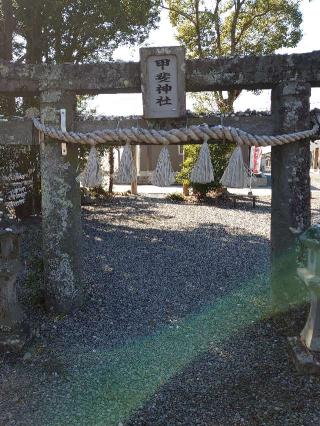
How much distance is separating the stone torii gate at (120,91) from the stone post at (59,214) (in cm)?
1

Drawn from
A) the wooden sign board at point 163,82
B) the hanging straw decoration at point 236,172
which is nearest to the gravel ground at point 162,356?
the hanging straw decoration at point 236,172

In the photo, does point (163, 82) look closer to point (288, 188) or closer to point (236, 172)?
point (236, 172)

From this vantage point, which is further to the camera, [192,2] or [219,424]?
[192,2]

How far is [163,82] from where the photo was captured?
404cm

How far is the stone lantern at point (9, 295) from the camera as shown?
3.79m

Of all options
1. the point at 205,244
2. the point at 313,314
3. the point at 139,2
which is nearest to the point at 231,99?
the point at 139,2

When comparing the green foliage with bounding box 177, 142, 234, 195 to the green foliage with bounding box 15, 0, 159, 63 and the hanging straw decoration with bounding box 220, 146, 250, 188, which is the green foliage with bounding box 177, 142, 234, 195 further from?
the hanging straw decoration with bounding box 220, 146, 250, 188

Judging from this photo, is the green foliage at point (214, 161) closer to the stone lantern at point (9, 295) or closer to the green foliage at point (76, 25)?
the green foliage at point (76, 25)

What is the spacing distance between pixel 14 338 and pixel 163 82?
8.91 feet

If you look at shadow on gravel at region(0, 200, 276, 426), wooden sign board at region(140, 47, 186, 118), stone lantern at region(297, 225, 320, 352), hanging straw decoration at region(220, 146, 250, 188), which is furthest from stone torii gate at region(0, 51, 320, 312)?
stone lantern at region(297, 225, 320, 352)

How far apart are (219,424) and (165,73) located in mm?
2997

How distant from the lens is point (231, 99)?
49.5 ft

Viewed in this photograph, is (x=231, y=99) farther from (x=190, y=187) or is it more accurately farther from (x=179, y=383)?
(x=179, y=383)

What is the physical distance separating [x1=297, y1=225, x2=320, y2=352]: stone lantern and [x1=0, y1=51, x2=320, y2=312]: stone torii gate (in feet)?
2.90
